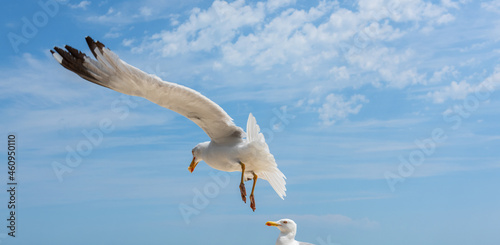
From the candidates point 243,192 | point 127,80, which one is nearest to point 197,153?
point 243,192

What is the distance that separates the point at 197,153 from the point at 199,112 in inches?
35.0

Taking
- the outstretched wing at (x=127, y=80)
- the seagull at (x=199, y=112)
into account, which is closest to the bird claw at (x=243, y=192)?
the seagull at (x=199, y=112)

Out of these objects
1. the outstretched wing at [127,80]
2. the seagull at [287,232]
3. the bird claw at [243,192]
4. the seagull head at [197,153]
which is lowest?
the seagull at [287,232]

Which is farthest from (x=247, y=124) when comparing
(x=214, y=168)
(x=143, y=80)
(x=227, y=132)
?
(x=143, y=80)

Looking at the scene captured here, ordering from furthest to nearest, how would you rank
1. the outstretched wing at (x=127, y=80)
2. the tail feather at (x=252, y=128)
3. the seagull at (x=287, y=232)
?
the tail feather at (x=252, y=128)
the outstretched wing at (x=127, y=80)
the seagull at (x=287, y=232)

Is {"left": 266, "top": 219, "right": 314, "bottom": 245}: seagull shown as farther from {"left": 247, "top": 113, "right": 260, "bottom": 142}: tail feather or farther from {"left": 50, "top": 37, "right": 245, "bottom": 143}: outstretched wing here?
{"left": 50, "top": 37, "right": 245, "bottom": 143}: outstretched wing

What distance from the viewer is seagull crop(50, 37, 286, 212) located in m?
6.23

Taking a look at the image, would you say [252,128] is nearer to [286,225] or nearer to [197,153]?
[197,153]

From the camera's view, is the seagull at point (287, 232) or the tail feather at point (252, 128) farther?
the tail feather at point (252, 128)

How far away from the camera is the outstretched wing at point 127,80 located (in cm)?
619

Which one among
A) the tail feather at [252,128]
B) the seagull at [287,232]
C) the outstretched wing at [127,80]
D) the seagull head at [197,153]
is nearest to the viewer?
Answer: the seagull at [287,232]

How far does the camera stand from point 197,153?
24.7 ft

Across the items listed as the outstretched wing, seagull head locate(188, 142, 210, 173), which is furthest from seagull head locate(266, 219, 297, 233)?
seagull head locate(188, 142, 210, 173)

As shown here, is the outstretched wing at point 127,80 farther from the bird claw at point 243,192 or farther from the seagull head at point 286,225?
the seagull head at point 286,225
